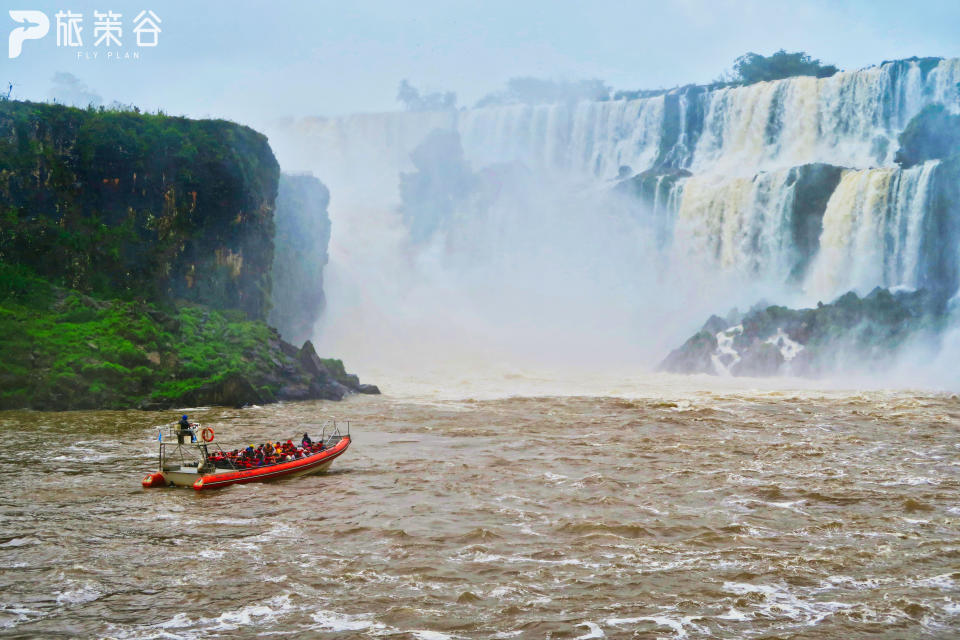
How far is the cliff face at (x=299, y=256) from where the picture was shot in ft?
192

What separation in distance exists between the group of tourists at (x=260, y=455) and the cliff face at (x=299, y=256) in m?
31.5

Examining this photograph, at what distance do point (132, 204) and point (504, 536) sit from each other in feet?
111

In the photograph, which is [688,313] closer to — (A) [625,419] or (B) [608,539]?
(A) [625,419]

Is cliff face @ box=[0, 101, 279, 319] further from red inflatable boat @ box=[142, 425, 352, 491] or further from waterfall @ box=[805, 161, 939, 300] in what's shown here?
waterfall @ box=[805, 161, 939, 300]

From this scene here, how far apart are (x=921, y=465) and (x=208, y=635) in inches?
800

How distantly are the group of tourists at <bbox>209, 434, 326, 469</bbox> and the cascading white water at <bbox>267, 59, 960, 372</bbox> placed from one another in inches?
1435

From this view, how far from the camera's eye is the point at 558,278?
Result: 7406 centimetres

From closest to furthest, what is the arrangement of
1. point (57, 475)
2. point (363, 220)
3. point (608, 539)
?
point (608, 539), point (57, 475), point (363, 220)

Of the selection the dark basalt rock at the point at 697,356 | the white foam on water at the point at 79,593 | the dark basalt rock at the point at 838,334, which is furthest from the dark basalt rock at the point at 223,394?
the dark basalt rock at the point at 838,334

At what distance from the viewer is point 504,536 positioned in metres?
18.7

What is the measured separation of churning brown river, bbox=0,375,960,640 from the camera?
1420cm

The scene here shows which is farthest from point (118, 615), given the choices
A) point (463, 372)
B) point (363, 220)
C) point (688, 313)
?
point (363, 220)

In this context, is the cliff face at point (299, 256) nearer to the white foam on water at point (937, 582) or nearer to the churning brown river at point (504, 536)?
the churning brown river at point (504, 536)

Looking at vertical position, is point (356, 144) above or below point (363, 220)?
above
